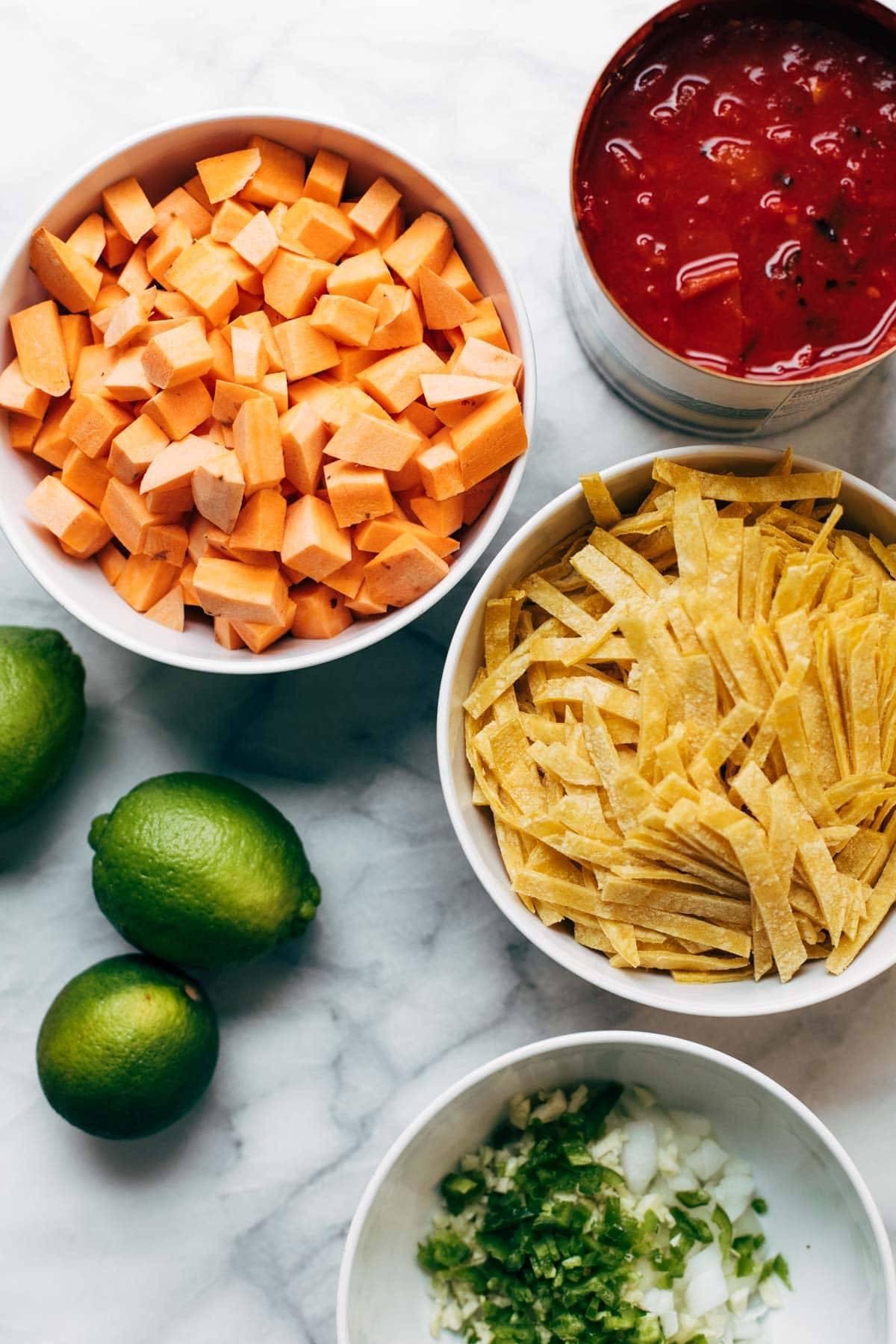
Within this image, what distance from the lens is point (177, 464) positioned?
1445 millimetres

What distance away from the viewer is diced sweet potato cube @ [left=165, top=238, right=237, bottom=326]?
147 centimetres

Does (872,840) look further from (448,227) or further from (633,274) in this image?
(448,227)

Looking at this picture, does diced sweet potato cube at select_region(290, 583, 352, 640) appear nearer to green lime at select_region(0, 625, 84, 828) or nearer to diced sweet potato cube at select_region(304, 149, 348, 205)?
green lime at select_region(0, 625, 84, 828)

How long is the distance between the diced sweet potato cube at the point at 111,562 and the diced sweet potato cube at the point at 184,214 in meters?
0.42

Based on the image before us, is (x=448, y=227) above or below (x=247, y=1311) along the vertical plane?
above

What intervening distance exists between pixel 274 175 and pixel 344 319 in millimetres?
249

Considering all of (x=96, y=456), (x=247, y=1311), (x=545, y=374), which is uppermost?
(x=545, y=374)

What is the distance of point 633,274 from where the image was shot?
1408 millimetres

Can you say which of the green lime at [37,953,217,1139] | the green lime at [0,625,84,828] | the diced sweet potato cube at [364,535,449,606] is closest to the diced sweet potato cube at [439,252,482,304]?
the diced sweet potato cube at [364,535,449,606]

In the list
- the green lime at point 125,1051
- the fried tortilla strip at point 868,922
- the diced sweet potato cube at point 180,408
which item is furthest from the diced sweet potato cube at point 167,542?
the fried tortilla strip at point 868,922

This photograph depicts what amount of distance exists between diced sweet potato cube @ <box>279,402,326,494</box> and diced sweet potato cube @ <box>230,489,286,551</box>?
0.11ft

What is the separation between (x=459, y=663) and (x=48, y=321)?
0.69 m

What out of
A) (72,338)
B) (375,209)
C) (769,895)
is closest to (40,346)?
(72,338)

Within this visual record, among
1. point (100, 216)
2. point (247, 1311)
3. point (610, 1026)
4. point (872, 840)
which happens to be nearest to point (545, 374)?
point (100, 216)
